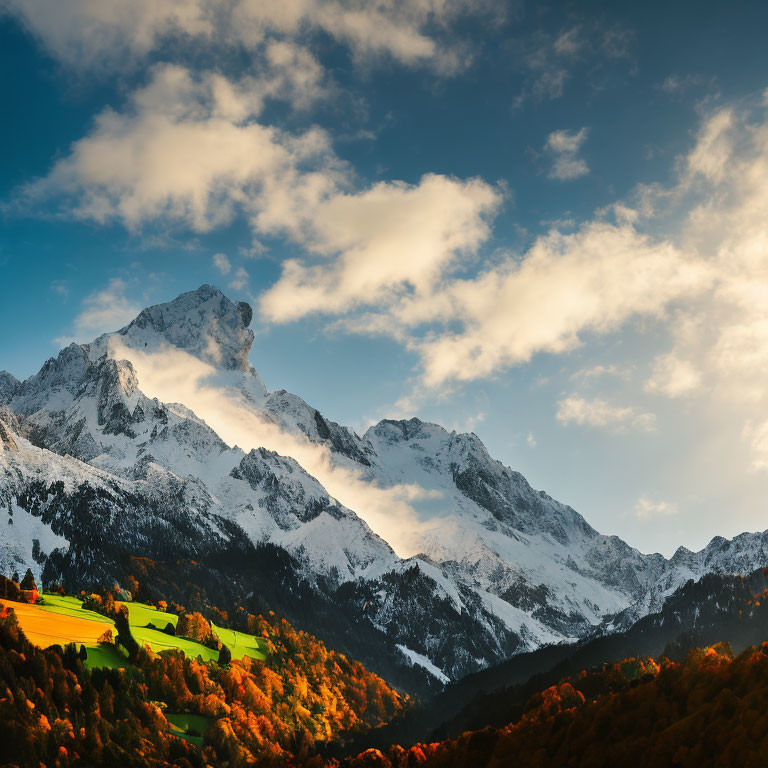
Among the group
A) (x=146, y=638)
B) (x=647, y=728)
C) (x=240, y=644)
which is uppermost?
(x=146, y=638)

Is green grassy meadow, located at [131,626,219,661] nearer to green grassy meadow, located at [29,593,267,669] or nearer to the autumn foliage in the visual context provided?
green grassy meadow, located at [29,593,267,669]

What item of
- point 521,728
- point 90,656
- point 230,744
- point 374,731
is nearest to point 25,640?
point 90,656

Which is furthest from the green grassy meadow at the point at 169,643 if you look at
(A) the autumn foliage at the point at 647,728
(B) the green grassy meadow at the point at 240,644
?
(A) the autumn foliage at the point at 647,728

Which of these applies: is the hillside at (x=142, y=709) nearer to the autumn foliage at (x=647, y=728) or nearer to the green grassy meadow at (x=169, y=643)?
the green grassy meadow at (x=169, y=643)

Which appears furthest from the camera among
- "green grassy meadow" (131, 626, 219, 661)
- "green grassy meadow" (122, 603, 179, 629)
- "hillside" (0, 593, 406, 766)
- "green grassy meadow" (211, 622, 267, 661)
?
"green grassy meadow" (211, 622, 267, 661)

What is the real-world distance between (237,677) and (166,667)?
21.3m

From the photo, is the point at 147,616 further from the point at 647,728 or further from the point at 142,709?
the point at 647,728

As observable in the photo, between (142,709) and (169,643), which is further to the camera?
(169,643)

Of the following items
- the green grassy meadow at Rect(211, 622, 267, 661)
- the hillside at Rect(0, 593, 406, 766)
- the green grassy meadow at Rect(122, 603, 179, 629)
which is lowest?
the hillside at Rect(0, 593, 406, 766)

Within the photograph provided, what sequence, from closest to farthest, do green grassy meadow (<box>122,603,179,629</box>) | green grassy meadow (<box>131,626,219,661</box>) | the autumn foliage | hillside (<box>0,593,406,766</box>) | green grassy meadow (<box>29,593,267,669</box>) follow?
1. the autumn foliage
2. hillside (<box>0,593,406,766</box>)
3. green grassy meadow (<box>29,593,267,669</box>)
4. green grassy meadow (<box>131,626,219,661</box>)
5. green grassy meadow (<box>122,603,179,629</box>)

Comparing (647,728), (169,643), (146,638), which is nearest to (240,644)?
(169,643)

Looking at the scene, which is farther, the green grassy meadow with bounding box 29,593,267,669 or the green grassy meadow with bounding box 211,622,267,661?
the green grassy meadow with bounding box 211,622,267,661

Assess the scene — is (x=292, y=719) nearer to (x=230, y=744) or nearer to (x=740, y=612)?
(x=230, y=744)

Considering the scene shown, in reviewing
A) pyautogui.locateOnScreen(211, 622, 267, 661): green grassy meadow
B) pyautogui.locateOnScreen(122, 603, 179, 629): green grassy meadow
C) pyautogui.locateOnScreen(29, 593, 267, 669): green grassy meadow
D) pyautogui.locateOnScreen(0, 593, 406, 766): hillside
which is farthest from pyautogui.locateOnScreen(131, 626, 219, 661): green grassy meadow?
pyautogui.locateOnScreen(211, 622, 267, 661): green grassy meadow
